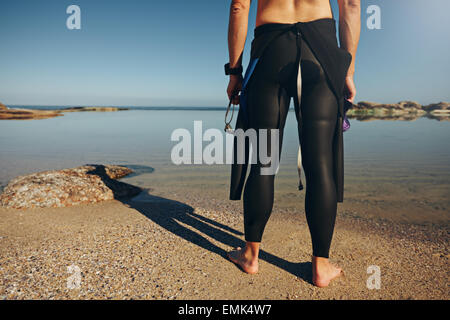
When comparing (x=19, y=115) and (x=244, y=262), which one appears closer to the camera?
(x=244, y=262)

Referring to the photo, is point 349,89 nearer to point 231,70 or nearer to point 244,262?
point 231,70

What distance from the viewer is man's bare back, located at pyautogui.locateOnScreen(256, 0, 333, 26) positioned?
2.04 m

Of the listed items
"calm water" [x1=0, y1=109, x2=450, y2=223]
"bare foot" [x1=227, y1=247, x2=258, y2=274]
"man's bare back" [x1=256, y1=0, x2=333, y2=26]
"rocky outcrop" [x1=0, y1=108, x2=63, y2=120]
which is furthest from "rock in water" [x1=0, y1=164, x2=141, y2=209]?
"rocky outcrop" [x1=0, y1=108, x2=63, y2=120]

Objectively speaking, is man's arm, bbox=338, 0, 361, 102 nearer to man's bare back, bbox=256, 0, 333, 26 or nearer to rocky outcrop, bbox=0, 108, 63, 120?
man's bare back, bbox=256, 0, 333, 26

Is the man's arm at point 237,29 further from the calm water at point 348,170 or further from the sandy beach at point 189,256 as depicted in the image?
the calm water at point 348,170

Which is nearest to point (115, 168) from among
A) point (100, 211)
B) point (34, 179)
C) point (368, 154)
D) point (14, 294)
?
point (34, 179)

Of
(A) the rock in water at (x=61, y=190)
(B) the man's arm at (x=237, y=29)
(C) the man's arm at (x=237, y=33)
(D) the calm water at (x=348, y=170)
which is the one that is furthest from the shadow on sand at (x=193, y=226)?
(B) the man's arm at (x=237, y=29)

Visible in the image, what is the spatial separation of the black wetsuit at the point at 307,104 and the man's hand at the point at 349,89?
0.16 m

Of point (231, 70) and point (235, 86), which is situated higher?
point (231, 70)

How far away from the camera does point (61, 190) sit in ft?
13.1

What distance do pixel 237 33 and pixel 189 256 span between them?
6.73ft

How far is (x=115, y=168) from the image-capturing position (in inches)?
239

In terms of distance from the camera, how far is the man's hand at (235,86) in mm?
2334

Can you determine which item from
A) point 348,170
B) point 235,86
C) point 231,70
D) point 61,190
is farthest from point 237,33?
point 348,170
